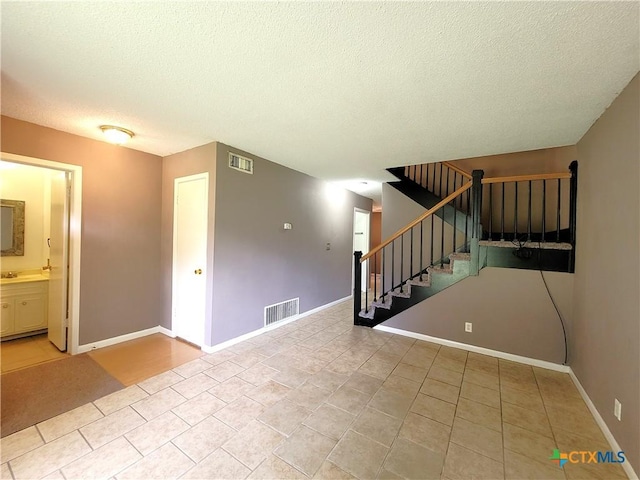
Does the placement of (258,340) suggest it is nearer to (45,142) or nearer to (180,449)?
(180,449)

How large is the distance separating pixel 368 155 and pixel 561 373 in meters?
3.31

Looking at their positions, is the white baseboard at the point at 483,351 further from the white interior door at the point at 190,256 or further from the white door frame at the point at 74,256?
the white door frame at the point at 74,256

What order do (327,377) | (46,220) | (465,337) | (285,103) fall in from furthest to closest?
1. (46,220)
2. (465,337)
3. (327,377)
4. (285,103)

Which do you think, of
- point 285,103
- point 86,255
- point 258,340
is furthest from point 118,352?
point 285,103

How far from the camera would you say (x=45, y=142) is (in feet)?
8.97

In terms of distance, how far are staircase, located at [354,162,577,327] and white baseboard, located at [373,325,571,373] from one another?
29cm

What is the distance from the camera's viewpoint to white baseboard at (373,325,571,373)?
113 inches

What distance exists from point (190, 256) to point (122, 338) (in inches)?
55.3

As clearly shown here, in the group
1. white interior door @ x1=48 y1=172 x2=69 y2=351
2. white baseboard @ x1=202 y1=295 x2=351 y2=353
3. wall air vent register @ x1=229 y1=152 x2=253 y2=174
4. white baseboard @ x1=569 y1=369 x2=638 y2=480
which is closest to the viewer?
white baseboard @ x1=569 y1=369 x2=638 y2=480

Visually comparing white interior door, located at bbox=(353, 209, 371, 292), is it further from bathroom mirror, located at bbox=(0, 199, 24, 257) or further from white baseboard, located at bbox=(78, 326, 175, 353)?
bathroom mirror, located at bbox=(0, 199, 24, 257)

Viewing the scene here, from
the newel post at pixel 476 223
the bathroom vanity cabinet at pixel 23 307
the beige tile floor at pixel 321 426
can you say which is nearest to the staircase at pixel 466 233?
the newel post at pixel 476 223

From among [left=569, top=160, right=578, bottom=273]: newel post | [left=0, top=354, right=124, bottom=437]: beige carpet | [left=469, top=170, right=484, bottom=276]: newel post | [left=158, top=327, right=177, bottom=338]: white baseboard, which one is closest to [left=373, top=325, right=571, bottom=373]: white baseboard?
[left=469, top=170, right=484, bottom=276]: newel post

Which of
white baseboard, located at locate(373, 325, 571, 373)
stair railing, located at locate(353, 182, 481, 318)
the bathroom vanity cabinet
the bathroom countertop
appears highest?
stair railing, located at locate(353, 182, 481, 318)

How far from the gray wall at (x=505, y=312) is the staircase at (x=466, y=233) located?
0.42 ft
